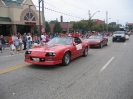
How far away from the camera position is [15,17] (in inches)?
1113

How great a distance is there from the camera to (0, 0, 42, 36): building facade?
2743cm

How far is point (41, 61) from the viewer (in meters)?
6.78

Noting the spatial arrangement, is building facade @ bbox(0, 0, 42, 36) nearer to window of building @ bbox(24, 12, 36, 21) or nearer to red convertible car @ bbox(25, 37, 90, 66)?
window of building @ bbox(24, 12, 36, 21)

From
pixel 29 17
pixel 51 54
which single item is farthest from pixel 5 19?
pixel 51 54

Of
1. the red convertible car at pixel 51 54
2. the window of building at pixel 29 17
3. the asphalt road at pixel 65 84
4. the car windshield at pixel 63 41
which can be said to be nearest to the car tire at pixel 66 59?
the red convertible car at pixel 51 54

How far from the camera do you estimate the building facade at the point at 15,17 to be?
90.0 feet

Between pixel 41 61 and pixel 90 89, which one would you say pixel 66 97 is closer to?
pixel 90 89

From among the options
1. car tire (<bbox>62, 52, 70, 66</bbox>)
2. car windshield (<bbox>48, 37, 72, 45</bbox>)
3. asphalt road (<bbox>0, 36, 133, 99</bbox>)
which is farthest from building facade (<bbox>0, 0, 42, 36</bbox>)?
asphalt road (<bbox>0, 36, 133, 99</bbox>)

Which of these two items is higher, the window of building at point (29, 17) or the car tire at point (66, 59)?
the window of building at point (29, 17)

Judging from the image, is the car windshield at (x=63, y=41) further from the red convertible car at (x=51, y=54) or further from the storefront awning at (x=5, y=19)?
the storefront awning at (x=5, y=19)

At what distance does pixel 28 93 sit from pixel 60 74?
2.02m

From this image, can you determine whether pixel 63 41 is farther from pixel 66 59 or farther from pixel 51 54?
pixel 51 54

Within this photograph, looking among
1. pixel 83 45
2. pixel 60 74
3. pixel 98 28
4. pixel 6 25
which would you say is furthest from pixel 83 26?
pixel 60 74

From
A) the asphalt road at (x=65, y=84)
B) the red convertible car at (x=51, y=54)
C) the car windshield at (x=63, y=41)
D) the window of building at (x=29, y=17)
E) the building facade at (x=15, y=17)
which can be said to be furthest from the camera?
the window of building at (x=29, y=17)
